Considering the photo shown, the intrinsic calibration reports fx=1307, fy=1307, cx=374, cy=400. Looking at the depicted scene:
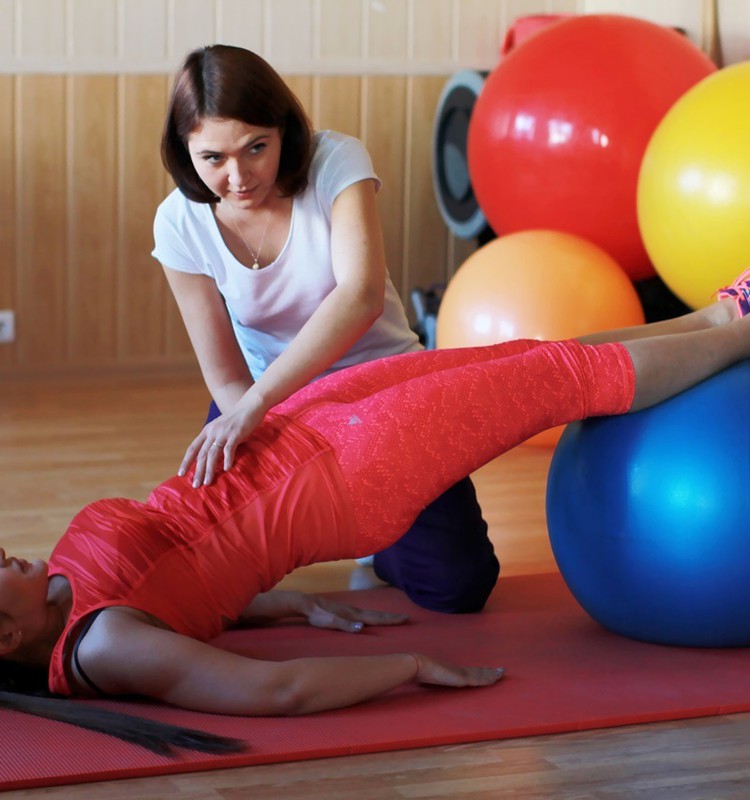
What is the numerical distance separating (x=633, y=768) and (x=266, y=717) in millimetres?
476

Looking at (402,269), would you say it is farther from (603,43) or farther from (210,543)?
(210,543)

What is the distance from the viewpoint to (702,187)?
131 inches

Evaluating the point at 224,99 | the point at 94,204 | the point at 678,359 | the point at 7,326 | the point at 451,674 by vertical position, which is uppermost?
the point at 224,99

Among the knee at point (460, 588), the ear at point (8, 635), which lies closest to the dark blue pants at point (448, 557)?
the knee at point (460, 588)

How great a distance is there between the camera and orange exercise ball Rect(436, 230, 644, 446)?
136 inches

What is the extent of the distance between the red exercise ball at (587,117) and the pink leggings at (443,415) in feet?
6.41

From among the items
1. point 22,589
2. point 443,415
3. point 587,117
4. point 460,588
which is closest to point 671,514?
point 443,415

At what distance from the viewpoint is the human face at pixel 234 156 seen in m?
2.06

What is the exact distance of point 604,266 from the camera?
3600 millimetres

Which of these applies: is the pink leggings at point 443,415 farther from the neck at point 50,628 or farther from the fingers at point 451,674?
the neck at point 50,628

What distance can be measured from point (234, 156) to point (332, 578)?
895 mm

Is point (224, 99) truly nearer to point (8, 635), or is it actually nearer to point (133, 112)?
point (8, 635)

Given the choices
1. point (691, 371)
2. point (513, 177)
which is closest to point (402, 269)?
point (513, 177)

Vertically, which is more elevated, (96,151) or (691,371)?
(96,151)
